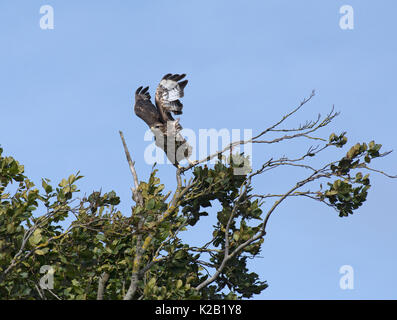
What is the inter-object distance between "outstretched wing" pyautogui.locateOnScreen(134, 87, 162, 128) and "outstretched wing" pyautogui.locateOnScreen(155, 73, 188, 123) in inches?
8.0

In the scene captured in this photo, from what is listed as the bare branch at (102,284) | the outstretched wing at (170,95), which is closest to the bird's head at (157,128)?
the outstretched wing at (170,95)

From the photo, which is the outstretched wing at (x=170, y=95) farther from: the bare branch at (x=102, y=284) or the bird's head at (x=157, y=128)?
the bare branch at (x=102, y=284)

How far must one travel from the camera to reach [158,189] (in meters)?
13.7

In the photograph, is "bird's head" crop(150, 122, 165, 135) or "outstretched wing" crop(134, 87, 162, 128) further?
"outstretched wing" crop(134, 87, 162, 128)

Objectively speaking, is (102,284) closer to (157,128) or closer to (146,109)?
(157,128)

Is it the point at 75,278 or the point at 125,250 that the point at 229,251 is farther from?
the point at 75,278

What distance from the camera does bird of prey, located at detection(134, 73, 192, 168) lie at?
52.8ft

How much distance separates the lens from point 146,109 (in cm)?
1717

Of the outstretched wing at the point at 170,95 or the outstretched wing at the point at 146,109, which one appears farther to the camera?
the outstretched wing at the point at 146,109

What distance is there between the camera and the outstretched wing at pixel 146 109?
1694cm

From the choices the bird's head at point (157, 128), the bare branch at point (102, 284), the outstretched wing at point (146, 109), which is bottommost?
the bare branch at point (102, 284)

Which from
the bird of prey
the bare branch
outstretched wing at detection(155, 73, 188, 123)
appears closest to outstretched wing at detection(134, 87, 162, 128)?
the bird of prey

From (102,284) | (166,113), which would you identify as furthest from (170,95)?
(102,284)

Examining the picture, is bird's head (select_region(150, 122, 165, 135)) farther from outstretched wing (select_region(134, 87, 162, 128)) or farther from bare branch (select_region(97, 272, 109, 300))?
bare branch (select_region(97, 272, 109, 300))
